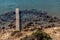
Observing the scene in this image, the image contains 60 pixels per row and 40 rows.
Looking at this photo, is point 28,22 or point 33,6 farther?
point 33,6

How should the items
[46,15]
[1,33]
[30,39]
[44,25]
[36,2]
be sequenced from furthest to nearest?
[36,2] → [46,15] → [44,25] → [1,33] → [30,39]

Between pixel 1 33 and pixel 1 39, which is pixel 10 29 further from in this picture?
pixel 1 39

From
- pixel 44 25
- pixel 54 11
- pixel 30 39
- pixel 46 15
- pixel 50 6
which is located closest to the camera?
pixel 30 39

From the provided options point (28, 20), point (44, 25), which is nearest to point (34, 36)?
point (44, 25)

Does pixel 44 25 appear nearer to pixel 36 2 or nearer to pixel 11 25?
pixel 11 25

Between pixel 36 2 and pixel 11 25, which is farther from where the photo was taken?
pixel 36 2

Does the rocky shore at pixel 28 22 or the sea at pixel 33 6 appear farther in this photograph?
the sea at pixel 33 6

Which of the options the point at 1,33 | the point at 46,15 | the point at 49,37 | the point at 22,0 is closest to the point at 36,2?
the point at 22,0

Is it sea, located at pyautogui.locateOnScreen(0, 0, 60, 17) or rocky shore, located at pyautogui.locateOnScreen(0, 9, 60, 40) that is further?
sea, located at pyautogui.locateOnScreen(0, 0, 60, 17)
